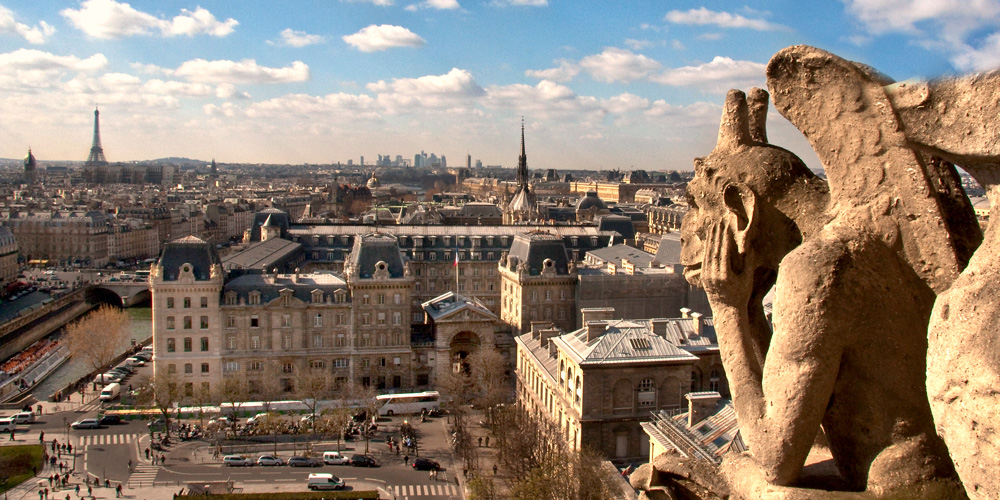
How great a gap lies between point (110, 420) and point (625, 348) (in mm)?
32993

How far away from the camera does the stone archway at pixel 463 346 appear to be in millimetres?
61094

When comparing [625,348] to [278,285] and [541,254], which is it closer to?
[541,254]

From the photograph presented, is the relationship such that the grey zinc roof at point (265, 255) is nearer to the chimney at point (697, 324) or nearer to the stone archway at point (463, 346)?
the stone archway at point (463, 346)

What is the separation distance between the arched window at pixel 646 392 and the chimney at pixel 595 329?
3.20 metres

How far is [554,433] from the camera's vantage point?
134ft

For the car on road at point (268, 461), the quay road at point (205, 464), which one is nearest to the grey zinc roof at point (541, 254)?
the quay road at point (205, 464)

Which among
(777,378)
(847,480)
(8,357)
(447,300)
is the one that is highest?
(777,378)

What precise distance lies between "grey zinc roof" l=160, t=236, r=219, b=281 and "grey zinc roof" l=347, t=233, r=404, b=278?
9771 millimetres

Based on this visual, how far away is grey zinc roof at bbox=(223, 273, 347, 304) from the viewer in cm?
5697

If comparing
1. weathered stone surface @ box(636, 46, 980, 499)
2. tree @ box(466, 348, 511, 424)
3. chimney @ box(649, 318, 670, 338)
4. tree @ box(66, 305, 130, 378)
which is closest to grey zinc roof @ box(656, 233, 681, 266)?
tree @ box(466, 348, 511, 424)

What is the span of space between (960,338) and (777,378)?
1.79 meters

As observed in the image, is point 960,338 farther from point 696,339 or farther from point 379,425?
point 379,425

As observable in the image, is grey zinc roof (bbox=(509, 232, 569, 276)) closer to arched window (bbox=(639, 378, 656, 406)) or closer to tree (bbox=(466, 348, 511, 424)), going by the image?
tree (bbox=(466, 348, 511, 424))

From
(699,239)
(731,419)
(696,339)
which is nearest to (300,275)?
(696,339)
